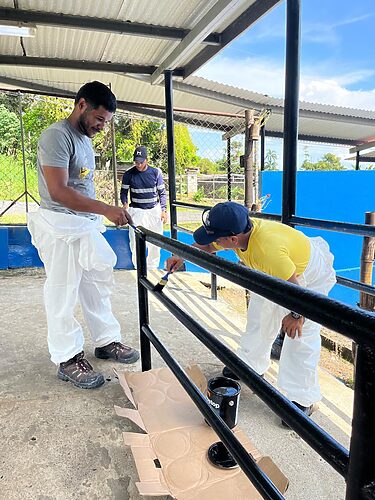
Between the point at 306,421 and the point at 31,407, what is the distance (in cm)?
148

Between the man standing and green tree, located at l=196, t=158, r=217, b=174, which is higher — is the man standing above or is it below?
below

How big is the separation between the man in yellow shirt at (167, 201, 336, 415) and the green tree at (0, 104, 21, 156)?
6979 mm

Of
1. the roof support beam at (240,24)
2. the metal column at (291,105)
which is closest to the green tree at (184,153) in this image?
the roof support beam at (240,24)

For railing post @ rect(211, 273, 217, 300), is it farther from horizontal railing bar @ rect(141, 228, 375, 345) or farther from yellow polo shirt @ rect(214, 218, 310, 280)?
horizontal railing bar @ rect(141, 228, 375, 345)

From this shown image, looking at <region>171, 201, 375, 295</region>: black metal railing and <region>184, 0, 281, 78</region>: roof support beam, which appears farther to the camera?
<region>184, 0, 281, 78</region>: roof support beam

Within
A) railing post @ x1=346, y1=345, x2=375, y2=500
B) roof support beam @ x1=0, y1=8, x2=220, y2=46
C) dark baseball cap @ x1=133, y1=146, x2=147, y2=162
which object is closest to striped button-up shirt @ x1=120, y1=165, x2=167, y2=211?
dark baseball cap @ x1=133, y1=146, x2=147, y2=162

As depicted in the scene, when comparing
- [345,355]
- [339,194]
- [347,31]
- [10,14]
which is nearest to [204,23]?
[10,14]

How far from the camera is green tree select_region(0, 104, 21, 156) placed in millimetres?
7809

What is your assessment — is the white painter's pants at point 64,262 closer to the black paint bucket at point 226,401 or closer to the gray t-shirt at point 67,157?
the gray t-shirt at point 67,157

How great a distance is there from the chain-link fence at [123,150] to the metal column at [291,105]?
59.9 inches

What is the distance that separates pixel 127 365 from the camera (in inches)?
85.0

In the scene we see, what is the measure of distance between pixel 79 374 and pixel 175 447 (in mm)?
692

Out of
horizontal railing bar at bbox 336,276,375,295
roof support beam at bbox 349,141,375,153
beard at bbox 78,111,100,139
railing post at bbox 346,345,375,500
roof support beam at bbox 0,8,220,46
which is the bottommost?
horizontal railing bar at bbox 336,276,375,295

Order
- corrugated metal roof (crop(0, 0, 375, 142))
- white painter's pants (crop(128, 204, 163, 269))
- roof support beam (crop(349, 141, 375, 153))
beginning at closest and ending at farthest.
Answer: corrugated metal roof (crop(0, 0, 375, 142)) → white painter's pants (crop(128, 204, 163, 269)) → roof support beam (crop(349, 141, 375, 153))
